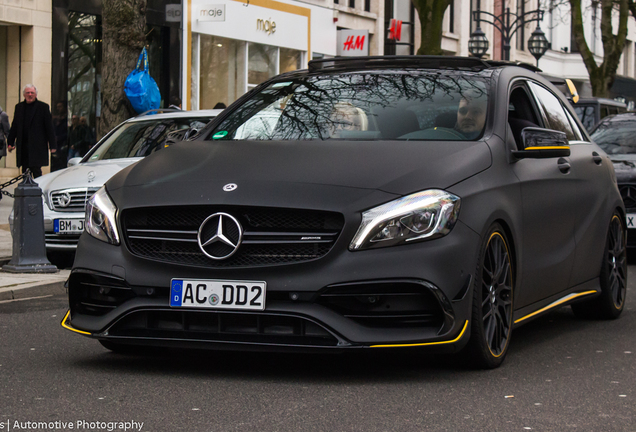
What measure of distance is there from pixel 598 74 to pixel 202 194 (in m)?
29.7

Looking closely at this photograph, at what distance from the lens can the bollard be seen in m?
10.5

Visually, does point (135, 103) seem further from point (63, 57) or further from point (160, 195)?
point (160, 195)

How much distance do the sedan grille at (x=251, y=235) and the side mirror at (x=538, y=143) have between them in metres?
1.46

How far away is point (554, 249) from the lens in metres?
6.55

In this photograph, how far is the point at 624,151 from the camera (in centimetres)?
1291

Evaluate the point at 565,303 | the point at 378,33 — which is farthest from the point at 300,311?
the point at 378,33

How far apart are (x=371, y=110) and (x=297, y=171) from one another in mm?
970

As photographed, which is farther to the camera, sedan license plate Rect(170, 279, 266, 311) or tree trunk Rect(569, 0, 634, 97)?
tree trunk Rect(569, 0, 634, 97)

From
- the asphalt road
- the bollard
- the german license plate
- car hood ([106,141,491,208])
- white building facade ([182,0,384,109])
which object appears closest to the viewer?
the asphalt road

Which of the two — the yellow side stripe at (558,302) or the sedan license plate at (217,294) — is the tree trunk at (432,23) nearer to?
the yellow side stripe at (558,302)

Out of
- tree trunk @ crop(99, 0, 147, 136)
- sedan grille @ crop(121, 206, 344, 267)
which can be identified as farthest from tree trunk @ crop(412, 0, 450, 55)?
sedan grille @ crop(121, 206, 344, 267)

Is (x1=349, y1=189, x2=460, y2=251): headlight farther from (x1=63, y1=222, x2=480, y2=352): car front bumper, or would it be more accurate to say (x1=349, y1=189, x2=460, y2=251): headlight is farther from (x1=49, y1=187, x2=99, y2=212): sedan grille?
(x1=49, y1=187, x2=99, y2=212): sedan grille

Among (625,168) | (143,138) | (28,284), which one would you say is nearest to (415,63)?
(28,284)

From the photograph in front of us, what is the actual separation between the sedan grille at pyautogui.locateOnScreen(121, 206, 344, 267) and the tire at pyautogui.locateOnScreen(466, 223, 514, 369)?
0.80 meters
